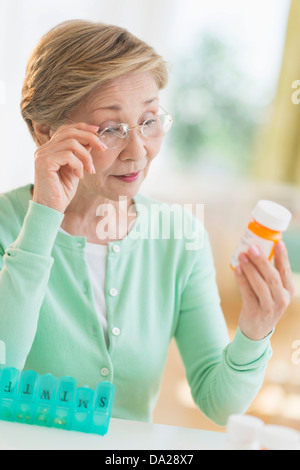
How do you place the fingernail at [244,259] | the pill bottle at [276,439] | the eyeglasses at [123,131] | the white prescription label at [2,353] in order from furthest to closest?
the eyeglasses at [123,131], the white prescription label at [2,353], the fingernail at [244,259], the pill bottle at [276,439]

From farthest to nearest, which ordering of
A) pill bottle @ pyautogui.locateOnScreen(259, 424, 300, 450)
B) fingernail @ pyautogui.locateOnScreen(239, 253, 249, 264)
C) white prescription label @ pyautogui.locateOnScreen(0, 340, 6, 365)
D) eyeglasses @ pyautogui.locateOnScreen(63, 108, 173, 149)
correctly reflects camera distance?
eyeglasses @ pyautogui.locateOnScreen(63, 108, 173, 149)
white prescription label @ pyautogui.locateOnScreen(0, 340, 6, 365)
fingernail @ pyautogui.locateOnScreen(239, 253, 249, 264)
pill bottle @ pyautogui.locateOnScreen(259, 424, 300, 450)

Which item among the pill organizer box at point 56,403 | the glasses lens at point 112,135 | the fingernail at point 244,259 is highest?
the glasses lens at point 112,135

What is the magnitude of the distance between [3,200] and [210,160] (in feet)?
9.24

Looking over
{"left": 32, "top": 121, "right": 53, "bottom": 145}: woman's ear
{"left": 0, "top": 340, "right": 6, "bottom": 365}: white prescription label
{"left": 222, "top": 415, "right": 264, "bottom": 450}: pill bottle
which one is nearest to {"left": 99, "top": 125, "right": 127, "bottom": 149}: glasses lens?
{"left": 32, "top": 121, "right": 53, "bottom": 145}: woman's ear

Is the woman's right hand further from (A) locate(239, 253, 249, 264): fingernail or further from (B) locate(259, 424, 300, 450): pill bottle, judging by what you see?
(B) locate(259, 424, 300, 450): pill bottle

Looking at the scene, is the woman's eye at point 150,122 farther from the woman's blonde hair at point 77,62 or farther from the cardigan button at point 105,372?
the cardigan button at point 105,372

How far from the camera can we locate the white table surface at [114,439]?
732mm

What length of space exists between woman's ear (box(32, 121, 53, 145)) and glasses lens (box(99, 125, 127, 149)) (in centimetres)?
14

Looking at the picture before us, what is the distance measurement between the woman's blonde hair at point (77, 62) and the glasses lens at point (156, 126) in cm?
10

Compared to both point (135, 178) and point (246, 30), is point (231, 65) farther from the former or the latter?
point (135, 178)

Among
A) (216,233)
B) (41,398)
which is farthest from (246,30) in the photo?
(41,398)

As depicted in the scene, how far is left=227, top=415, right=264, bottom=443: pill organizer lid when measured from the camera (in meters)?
0.70

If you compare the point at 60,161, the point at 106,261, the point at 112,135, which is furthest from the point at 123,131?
the point at 106,261

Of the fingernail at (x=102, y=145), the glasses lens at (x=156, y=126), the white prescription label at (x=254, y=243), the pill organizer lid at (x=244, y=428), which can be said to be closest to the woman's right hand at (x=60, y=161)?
the fingernail at (x=102, y=145)
